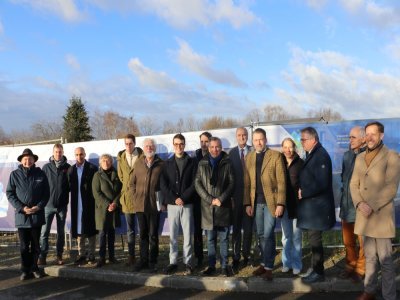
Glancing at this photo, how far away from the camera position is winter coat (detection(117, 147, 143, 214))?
23.4 ft

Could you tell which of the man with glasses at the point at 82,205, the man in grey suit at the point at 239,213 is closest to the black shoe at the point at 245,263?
the man in grey suit at the point at 239,213

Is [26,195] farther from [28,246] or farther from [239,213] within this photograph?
[239,213]

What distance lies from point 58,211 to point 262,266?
12.6 ft

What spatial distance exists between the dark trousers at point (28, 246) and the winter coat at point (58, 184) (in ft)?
2.22

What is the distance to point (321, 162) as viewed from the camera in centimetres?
577

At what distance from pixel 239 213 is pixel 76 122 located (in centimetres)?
2816

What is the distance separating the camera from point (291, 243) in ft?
21.2

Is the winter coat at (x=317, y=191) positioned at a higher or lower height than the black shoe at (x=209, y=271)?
higher

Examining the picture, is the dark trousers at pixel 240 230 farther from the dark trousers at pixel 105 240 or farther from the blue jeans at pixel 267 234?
the dark trousers at pixel 105 240

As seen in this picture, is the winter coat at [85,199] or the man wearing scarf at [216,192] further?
the winter coat at [85,199]

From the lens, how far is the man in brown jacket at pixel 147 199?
6.87 metres

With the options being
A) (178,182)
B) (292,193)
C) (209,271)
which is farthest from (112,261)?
(292,193)

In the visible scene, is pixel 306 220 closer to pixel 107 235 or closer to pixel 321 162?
pixel 321 162

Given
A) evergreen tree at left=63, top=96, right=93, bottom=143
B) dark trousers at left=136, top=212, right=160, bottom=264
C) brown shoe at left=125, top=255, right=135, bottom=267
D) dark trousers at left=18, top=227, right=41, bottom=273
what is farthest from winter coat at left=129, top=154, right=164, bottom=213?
evergreen tree at left=63, top=96, right=93, bottom=143
